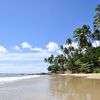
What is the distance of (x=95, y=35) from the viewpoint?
69375 mm

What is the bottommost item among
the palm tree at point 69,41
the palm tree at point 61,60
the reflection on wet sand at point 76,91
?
the reflection on wet sand at point 76,91

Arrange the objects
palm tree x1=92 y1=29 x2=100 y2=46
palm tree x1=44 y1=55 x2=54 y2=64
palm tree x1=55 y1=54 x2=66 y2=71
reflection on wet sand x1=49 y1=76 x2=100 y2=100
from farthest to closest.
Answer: palm tree x1=44 y1=55 x2=54 y2=64
palm tree x1=55 y1=54 x2=66 y2=71
palm tree x1=92 y1=29 x2=100 y2=46
reflection on wet sand x1=49 y1=76 x2=100 y2=100

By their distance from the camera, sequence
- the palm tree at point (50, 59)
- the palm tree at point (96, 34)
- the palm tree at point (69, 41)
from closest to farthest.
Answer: the palm tree at point (96, 34) < the palm tree at point (69, 41) < the palm tree at point (50, 59)

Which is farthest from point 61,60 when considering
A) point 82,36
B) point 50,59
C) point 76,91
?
point 76,91

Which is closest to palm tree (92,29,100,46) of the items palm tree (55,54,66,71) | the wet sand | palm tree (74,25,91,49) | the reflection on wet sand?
palm tree (74,25,91,49)

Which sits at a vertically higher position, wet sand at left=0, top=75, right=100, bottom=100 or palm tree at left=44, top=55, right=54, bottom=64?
palm tree at left=44, top=55, right=54, bottom=64

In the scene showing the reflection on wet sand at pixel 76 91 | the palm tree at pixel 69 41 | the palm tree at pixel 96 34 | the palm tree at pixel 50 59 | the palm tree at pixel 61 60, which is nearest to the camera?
the reflection on wet sand at pixel 76 91

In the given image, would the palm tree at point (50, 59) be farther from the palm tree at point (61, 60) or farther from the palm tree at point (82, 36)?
the palm tree at point (82, 36)

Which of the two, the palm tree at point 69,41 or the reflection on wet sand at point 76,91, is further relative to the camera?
the palm tree at point 69,41

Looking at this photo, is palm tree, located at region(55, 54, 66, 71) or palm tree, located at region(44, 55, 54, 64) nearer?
palm tree, located at region(55, 54, 66, 71)

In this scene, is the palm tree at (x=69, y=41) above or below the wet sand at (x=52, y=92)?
above

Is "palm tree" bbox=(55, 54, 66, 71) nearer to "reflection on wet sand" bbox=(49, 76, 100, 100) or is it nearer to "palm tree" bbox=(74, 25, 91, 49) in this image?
"palm tree" bbox=(74, 25, 91, 49)

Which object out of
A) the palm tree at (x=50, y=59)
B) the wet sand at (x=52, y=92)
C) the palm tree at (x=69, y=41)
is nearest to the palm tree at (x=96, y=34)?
the palm tree at (x=69, y=41)

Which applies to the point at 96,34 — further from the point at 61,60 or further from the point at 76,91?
the point at 76,91
